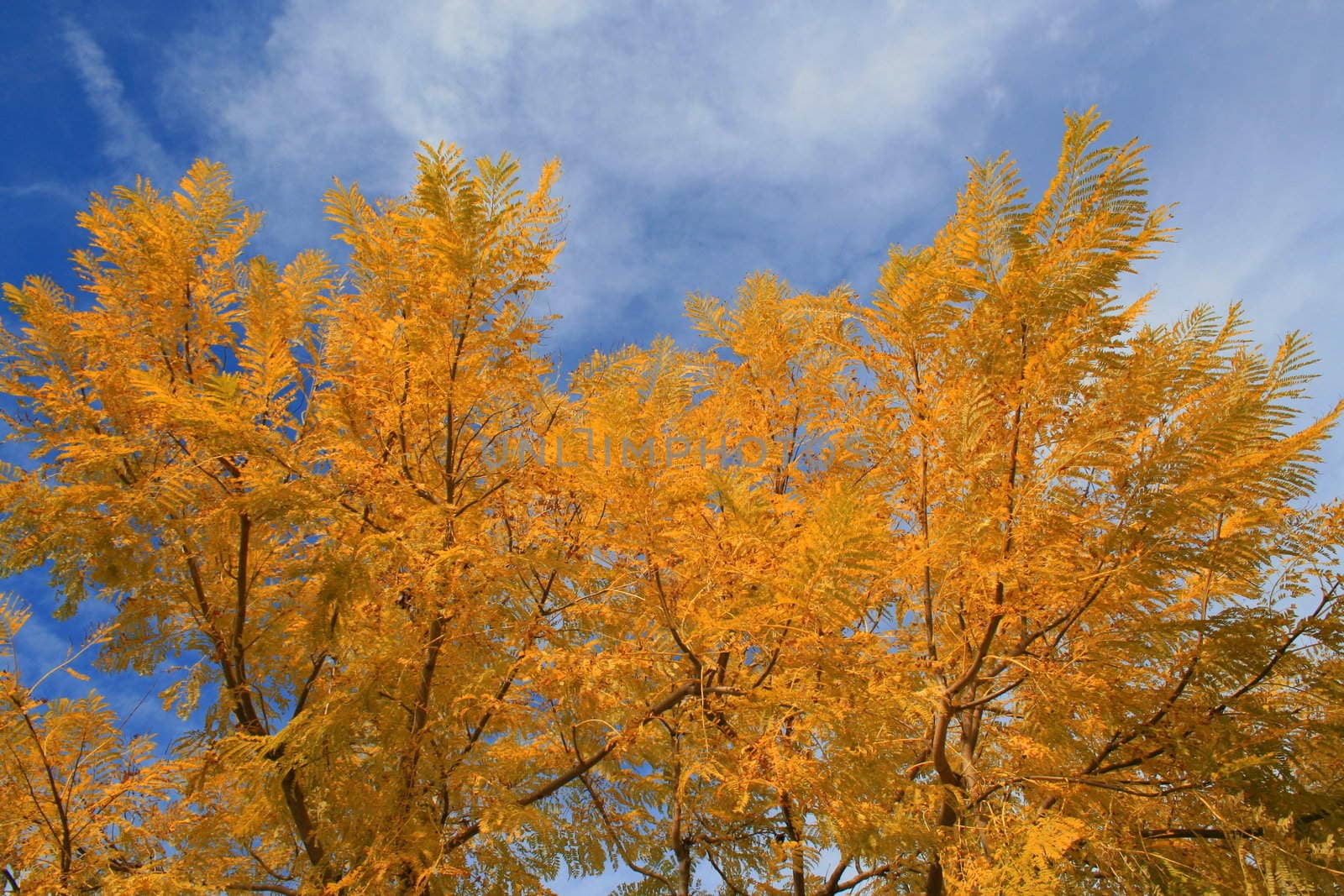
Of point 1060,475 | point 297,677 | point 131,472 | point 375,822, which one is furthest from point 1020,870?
point 131,472

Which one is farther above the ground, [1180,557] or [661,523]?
[661,523]

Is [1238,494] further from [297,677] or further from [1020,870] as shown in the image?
[297,677]

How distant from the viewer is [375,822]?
3.16m

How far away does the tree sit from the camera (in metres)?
2.55

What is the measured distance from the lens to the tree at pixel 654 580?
255 centimetres

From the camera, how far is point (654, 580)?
2926 millimetres

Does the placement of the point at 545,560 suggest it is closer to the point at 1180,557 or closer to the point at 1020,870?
the point at 1020,870

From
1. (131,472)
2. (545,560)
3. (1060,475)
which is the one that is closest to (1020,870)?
(1060,475)

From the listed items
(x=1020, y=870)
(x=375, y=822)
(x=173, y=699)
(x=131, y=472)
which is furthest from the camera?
(x=173, y=699)

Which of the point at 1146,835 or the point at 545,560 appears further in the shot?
the point at 545,560

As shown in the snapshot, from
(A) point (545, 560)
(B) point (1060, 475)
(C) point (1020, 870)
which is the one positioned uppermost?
(A) point (545, 560)

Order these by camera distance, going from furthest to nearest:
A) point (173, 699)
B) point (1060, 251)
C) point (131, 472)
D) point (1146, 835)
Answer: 1. point (173, 699)
2. point (131, 472)
3. point (1146, 835)
4. point (1060, 251)

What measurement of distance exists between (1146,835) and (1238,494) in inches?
52.2

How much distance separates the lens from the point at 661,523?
9.18 feet
